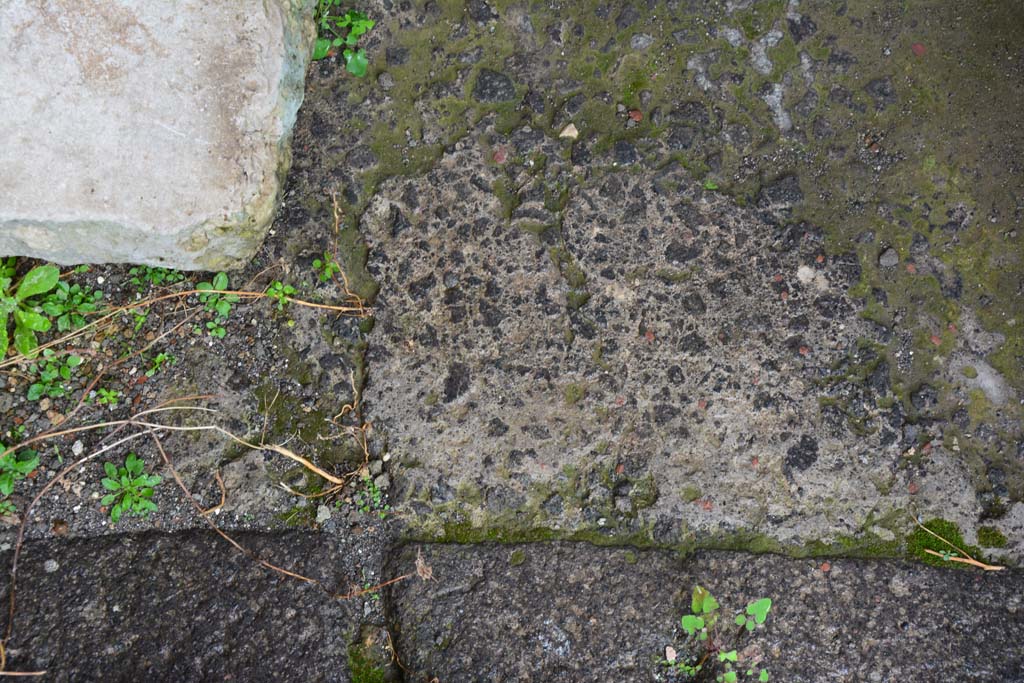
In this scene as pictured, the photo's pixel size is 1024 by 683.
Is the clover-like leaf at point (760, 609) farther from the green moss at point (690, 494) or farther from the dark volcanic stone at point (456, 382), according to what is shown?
the dark volcanic stone at point (456, 382)

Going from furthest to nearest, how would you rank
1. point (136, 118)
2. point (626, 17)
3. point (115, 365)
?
point (626, 17) → point (115, 365) → point (136, 118)

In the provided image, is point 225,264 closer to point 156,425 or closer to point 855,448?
point 156,425

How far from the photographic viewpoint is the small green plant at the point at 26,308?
2248 mm

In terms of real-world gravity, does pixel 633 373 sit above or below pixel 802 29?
below

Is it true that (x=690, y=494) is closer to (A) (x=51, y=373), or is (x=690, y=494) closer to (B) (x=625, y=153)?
(B) (x=625, y=153)

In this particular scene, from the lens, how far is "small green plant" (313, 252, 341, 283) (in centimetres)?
228

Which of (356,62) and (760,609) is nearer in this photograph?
(760,609)

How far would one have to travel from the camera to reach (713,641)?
2090 millimetres

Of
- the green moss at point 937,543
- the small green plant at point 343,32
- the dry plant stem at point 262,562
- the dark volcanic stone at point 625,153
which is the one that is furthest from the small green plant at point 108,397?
the green moss at point 937,543

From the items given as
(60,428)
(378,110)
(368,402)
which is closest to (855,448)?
(368,402)

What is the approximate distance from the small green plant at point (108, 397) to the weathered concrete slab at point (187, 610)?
1.26 feet

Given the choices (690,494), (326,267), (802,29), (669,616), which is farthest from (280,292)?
(802,29)

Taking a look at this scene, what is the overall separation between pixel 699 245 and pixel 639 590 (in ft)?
3.25

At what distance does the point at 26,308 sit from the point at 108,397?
360 mm
